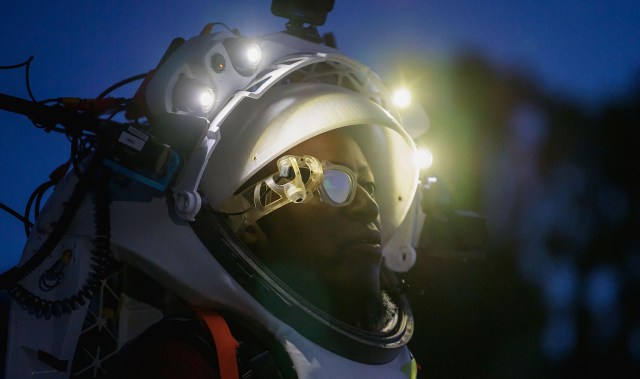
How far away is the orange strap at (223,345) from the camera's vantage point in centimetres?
95

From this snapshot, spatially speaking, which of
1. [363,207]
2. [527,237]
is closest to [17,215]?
[363,207]

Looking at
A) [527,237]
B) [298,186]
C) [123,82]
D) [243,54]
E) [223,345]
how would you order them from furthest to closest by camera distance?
[527,237], [123,82], [243,54], [298,186], [223,345]

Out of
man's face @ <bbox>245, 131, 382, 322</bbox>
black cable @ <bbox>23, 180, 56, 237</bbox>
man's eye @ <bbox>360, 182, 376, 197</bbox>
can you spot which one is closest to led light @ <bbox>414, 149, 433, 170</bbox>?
man's eye @ <bbox>360, 182, 376, 197</bbox>

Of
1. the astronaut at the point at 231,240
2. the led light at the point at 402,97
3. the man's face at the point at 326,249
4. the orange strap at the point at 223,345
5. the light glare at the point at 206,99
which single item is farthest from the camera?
the led light at the point at 402,97

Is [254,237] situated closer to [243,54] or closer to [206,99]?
[206,99]

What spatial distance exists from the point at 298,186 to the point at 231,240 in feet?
0.73

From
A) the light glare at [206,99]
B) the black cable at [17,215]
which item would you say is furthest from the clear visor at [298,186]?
the black cable at [17,215]

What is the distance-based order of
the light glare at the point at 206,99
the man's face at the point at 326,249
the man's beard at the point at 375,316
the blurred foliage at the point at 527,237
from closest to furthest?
the light glare at the point at 206,99
the man's face at the point at 326,249
the man's beard at the point at 375,316
the blurred foliage at the point at 527,237

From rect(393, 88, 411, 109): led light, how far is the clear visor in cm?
A: 52

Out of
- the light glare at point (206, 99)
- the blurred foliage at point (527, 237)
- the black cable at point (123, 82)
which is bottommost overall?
the blurred foliage at point (527, 237)

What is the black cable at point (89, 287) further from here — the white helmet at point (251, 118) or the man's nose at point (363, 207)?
the man's nose at point (363, 207)

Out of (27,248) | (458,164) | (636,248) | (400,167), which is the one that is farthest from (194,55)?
(636,248)

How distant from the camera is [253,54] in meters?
1.29

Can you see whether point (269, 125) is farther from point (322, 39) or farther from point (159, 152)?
point (322, 39)
